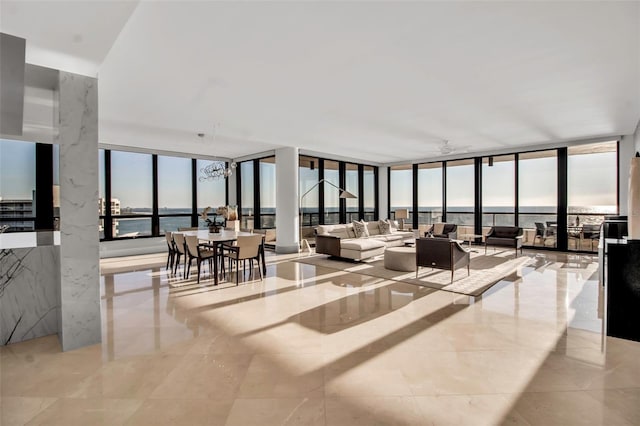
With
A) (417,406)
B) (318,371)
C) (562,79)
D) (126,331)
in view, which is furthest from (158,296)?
(562,79)

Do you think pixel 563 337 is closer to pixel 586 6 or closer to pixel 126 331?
pixel 586 6

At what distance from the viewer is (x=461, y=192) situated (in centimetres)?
1057

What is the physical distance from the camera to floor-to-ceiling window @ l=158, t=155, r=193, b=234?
9453mm

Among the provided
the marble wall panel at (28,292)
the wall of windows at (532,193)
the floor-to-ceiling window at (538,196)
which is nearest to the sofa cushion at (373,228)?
the wall of windows at (532,193)

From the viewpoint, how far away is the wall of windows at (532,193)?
8.45 m

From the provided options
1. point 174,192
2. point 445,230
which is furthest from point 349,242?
point 174,192

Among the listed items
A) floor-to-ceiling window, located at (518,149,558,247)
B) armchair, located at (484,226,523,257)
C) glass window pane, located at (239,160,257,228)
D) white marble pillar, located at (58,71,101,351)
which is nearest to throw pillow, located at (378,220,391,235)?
armchair, located at (484,226,523,257)

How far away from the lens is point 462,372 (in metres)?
2.53

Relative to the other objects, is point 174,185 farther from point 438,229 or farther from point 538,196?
point 538,196

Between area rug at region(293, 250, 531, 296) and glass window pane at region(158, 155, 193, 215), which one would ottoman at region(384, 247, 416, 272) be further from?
glass window pane at region(158, 155, 193, 215)

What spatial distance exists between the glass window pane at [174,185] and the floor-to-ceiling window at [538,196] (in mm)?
10067

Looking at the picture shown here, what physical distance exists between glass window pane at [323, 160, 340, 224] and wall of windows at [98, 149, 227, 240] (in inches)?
151

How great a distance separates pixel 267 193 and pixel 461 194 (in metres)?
6.40

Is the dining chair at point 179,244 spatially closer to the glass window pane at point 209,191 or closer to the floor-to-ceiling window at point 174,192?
the floor-to-ceiling window at point 174,192
